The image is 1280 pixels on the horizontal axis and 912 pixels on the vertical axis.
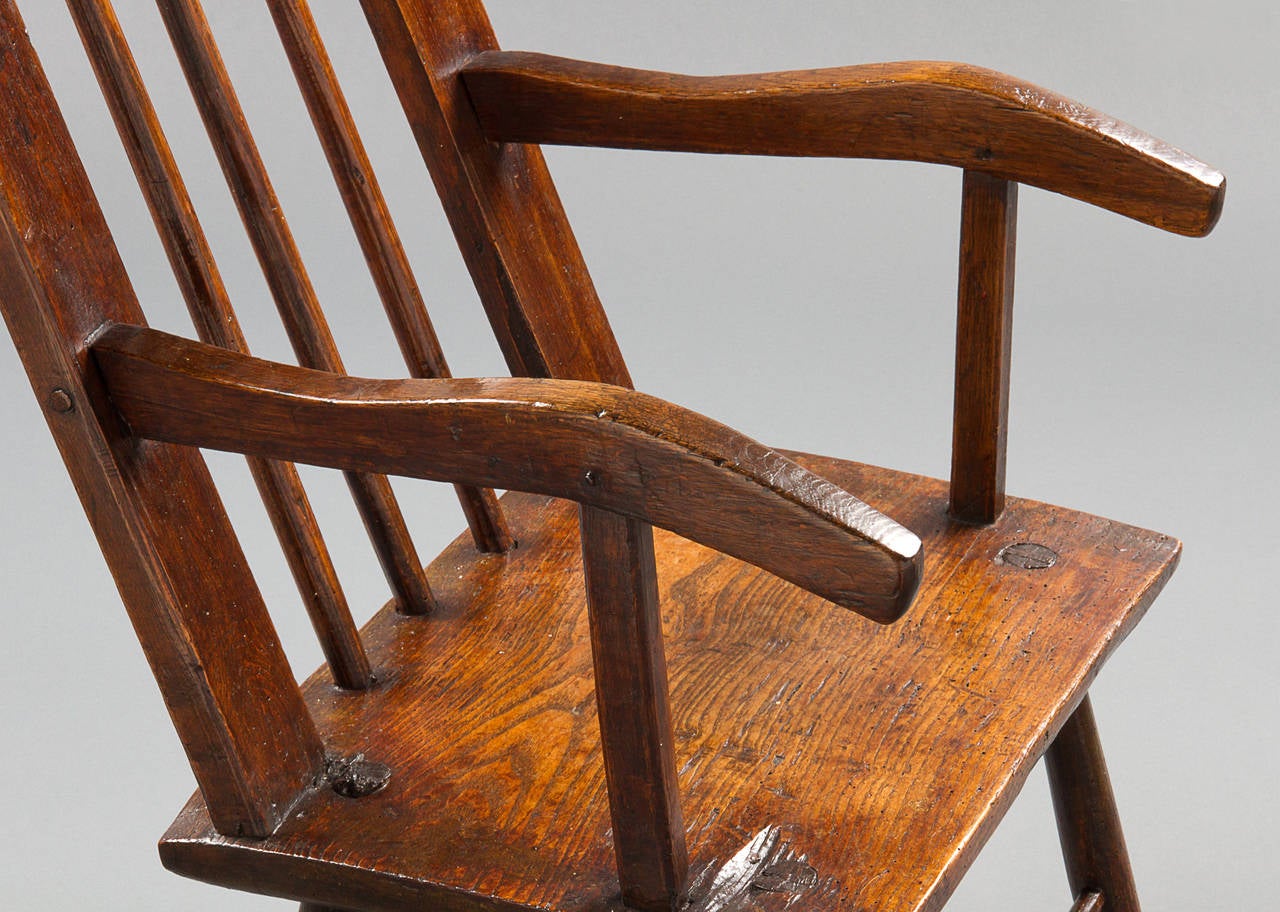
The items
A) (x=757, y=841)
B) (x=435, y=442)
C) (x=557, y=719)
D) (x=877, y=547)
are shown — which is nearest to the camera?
(x=877, y=547)

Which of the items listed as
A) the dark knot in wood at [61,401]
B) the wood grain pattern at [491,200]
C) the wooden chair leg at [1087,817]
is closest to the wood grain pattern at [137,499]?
the dark knot in wood at [61,401]

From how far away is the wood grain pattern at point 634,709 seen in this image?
1.04 m

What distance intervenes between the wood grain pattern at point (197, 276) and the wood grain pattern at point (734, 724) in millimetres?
55

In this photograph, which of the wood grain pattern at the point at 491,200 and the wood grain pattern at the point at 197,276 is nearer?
the wood grain pattern at the point at 197,276

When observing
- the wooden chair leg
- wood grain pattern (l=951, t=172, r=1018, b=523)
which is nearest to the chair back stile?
wood grain pattern (l=951, t=172, r=1018, b=523)

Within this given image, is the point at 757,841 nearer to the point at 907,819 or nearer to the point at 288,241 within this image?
the point at 907,819

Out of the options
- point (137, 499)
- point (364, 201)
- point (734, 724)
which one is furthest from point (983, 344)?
point (137, 499)

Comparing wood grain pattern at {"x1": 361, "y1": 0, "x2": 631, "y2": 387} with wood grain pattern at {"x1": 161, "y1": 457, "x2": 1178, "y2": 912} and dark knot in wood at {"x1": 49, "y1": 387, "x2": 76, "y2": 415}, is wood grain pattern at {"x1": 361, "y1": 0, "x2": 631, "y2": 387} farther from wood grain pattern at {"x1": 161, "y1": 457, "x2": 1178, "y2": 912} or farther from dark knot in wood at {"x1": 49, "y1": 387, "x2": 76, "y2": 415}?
dark knot in wood at {"x1": 49, "y1": 387, "x2": 76, "y2": 415}

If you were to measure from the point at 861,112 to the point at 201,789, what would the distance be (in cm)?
61

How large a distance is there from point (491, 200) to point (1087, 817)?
2.18 feet

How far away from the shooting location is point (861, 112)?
1.34 meters

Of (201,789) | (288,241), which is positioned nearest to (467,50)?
(288,241)

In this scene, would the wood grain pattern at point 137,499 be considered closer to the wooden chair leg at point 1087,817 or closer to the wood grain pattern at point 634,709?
the wood grain pattern at point 634,709

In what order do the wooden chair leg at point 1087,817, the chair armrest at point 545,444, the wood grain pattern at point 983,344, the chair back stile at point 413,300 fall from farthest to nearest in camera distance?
the wooden chair leg at point 1087,817
the wood grain pattern at point 983,344
the chair back stile at point 413,300
the chair armrest at point 545,444
